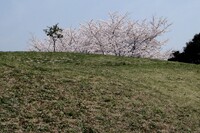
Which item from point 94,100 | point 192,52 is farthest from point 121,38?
point 94,100

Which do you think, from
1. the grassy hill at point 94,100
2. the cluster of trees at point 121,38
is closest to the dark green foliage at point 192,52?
the cluster of trees at point 121,38

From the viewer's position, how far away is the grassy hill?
1005cm

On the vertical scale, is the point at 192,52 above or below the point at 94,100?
above

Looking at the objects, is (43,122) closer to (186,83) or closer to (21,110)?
(21,110)

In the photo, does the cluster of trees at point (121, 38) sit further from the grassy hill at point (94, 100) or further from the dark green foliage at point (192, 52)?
the grassy hill at point (94, 100)

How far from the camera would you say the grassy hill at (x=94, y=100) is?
10.0 metres

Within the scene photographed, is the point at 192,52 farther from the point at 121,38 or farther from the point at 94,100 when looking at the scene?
the point at 94,100

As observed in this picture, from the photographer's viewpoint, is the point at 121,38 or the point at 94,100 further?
the point at 121,38

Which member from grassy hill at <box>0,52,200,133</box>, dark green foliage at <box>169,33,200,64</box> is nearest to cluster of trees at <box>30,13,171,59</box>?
dark green foliage at <box>169,33,200,64</box>

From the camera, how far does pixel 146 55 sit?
125 feet

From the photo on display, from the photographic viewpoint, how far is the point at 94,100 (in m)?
11.9

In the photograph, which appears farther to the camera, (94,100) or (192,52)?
(192,52)

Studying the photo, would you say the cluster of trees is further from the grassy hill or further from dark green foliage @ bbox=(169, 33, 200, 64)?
the grassy hill

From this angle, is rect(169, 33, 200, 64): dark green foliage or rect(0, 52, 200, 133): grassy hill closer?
rect(0, 52, 200, 133): grassy hill
